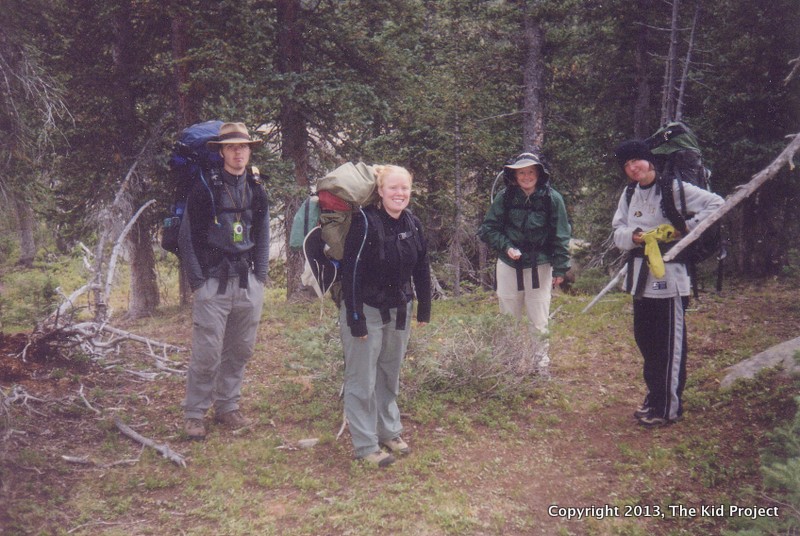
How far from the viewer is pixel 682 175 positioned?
5414 mm

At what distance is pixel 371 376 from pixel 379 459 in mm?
734

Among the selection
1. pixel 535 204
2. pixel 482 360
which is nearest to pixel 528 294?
pixel 482 360

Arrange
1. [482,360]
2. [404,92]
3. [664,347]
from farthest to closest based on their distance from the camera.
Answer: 1. [404,92]
2. [482,360]
3. [664,347]

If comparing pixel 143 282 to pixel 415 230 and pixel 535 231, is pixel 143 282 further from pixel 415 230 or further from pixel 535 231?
pixel 415 230

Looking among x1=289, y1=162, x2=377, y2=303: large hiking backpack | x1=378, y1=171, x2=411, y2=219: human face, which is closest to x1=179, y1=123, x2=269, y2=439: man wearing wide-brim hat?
x1=289, y1=162, x2=377, y2=303: large hiking backpack

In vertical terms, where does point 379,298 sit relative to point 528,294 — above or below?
above

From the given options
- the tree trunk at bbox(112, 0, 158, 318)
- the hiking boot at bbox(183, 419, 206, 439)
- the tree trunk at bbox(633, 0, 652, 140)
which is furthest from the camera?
the tree trunk at bbox(633, 0, 652, 140)

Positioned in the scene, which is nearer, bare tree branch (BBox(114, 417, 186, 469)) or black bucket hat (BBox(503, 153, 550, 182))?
bare tree branch (BBox(114, 417, 186, 469))

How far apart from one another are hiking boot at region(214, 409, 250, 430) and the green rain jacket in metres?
3.06

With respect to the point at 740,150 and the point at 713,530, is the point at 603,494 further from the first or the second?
the point at 740,150

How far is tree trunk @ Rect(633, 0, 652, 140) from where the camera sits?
12.8 m

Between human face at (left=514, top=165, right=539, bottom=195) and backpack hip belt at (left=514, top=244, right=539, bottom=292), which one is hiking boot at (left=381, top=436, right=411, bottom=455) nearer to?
backpack hip belt at (left=514, top=244, right=539, bottom=292)

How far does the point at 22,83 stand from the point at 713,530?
277 inches

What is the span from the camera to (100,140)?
451 inches
